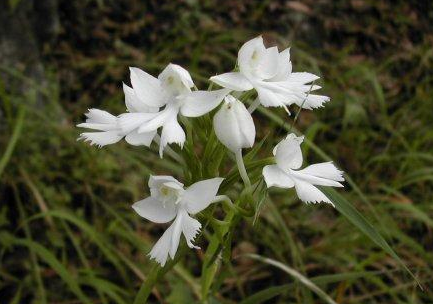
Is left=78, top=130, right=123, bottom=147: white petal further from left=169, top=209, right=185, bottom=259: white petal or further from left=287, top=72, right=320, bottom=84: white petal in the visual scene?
left=287, top=72, right=320, bottom=84: white petal

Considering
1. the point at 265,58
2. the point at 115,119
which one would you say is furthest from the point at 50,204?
the point at 265,58

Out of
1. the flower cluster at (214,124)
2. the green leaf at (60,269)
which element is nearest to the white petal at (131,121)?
the flower cluster at (214,124)

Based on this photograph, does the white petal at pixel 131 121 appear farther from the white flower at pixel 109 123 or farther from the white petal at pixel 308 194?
the white petal at pixel 308 194

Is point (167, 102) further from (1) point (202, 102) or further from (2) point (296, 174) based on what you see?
(2) point (296, 174)

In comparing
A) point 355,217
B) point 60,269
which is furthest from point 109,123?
point 60,269

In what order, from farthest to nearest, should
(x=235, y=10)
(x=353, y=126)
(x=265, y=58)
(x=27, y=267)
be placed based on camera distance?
(x=235, y=10), (x=353, y=126), (x=27, y=267), (x=265, y=58)

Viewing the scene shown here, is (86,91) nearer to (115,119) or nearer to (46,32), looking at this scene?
(46,32)
